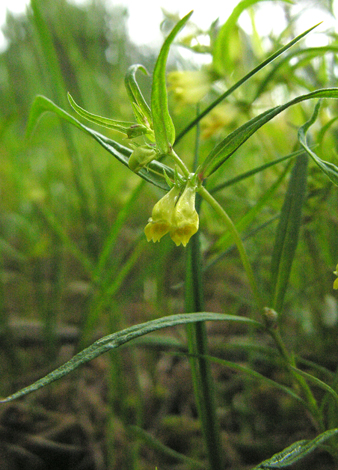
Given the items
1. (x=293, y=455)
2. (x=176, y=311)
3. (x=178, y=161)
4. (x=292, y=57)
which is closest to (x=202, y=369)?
(x=293, y=455)

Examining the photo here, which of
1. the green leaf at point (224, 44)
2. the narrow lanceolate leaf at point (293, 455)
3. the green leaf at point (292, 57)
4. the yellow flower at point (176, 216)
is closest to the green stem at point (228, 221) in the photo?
the yellow flower at point (176, 216)

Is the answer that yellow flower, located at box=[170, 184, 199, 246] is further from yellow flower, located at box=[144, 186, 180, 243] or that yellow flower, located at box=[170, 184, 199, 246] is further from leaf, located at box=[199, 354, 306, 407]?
leaf, located at box=[199, 354, 306, 407]

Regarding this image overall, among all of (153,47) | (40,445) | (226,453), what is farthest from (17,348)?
(153,47)

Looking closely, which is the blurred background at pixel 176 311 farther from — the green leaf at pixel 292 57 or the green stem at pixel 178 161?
the green stem at pixel 178 161

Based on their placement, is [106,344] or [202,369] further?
[202,369]

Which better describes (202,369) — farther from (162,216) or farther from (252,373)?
(162,216)

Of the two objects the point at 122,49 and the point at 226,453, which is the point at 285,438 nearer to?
the point at 226,453
